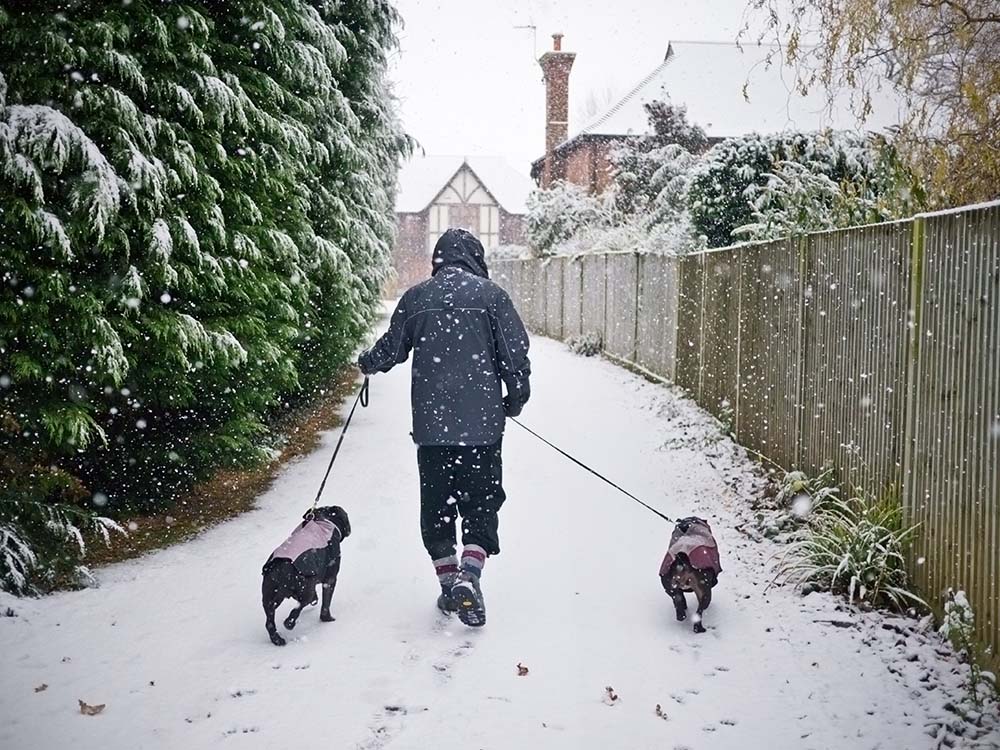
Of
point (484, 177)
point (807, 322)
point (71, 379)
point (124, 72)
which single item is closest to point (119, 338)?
point (71, 379)

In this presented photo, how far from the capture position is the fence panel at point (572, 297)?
20.2 m

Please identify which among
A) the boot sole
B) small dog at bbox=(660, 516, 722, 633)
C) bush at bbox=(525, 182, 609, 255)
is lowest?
the boot sole

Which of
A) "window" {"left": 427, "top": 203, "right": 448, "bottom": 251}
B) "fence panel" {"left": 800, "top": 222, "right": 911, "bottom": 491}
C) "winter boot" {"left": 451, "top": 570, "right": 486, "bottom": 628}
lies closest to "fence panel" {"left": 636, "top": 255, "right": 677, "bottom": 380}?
"fence panel" {"left": 800, "top": 222, "right": 911, "bottom": 491}

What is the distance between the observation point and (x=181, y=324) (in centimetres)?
587

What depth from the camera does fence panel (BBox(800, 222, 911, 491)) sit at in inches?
199

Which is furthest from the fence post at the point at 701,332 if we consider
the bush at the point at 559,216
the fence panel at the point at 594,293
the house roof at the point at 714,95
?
the house roof at the point at 714,95

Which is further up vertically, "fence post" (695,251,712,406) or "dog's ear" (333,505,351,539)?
"fence post" (695,251,712,406)

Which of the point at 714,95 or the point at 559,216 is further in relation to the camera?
the point at 714,95

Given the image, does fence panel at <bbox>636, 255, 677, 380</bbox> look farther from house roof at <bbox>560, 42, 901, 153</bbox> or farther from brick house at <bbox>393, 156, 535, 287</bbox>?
brick house at <bbox>393, 156, 535, 287</bbox>

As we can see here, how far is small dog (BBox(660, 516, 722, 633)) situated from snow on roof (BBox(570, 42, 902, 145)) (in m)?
28.5

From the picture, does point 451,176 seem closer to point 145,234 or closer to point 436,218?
point 436,218

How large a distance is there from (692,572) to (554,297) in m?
19.0

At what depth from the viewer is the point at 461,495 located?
4848mm

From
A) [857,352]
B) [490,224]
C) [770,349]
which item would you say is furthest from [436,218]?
[857,352]
